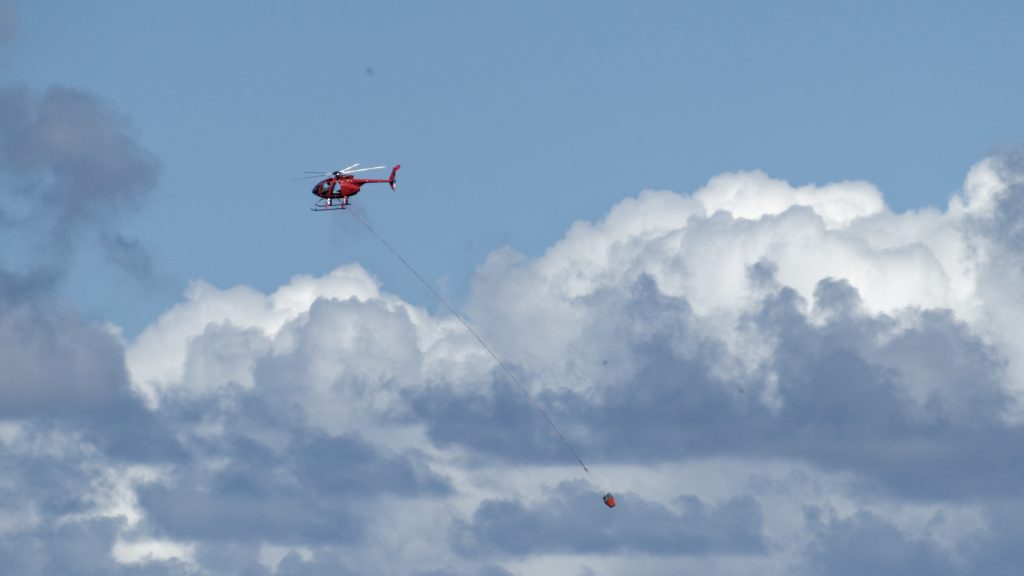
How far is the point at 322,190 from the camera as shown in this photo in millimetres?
180250

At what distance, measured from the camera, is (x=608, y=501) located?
16588 cm

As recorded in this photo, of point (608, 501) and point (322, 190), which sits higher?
point (322, 190)

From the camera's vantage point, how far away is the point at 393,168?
189875mm

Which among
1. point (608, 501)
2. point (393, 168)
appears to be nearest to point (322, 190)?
point (393, 168)

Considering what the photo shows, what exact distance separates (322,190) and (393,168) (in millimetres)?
11925

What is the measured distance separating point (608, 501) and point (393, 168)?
45.4m

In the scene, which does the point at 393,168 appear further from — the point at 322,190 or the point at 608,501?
the point at 608,501

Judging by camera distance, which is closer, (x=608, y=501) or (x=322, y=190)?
(x=608, y=501)

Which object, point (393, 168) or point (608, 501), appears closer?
point (608, 501)

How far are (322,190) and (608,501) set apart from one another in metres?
42.8

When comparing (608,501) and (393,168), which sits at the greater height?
(393,168)
